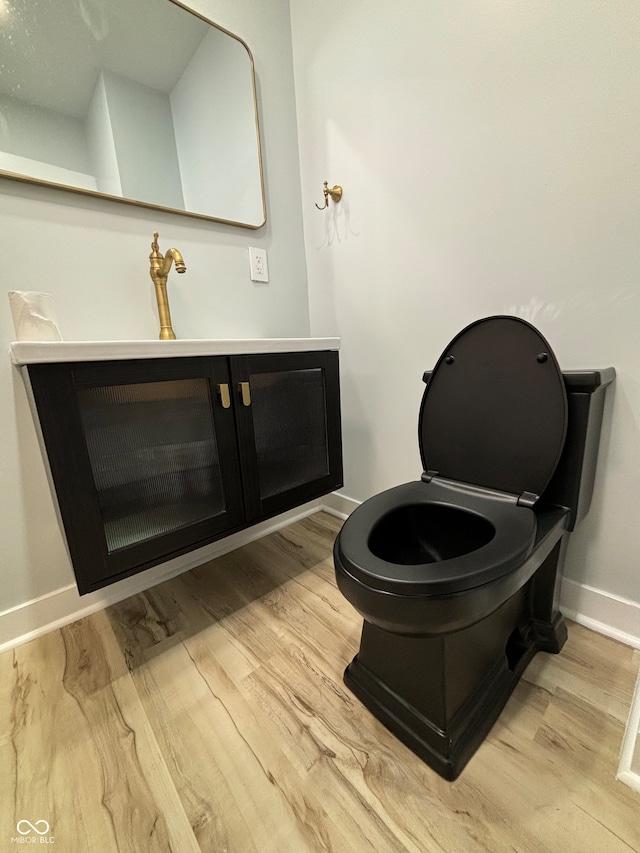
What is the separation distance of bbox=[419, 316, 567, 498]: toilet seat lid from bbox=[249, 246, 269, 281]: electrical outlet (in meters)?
0.82

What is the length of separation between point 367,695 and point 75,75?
5.76 feet

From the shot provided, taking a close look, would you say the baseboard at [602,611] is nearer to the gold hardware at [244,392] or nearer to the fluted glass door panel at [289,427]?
the fluted glass door panel at [289,427]

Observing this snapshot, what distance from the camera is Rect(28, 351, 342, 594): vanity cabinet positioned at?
0.76 metres

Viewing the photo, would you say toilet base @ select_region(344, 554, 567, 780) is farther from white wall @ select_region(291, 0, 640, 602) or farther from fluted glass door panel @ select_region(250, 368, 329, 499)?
fluted glass door panel @ select_region(250, 368, 329, 499)

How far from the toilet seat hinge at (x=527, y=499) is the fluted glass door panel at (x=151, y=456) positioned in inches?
30.2

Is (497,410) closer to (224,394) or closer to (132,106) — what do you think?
(224,394)

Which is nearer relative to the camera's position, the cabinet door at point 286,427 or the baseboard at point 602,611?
the baseboard at point 602,611

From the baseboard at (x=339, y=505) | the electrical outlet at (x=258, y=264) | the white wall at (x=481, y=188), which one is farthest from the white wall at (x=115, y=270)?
the baseboard at (x=339, y=505)

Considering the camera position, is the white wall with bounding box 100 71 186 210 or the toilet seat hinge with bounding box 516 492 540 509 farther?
the white wall with bounding box 100 71 186 210

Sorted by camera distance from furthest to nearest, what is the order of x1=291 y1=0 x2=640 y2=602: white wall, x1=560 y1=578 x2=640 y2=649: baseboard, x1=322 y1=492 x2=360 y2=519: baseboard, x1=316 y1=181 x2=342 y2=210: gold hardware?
x1=322 y1=492 x2=360 y2=519: baseboard < x1=316 y1=181 x2=342 y2=210: gold hardware < x1=560 y1=578 x2=640 y2=649: baseboard < x1=291 y1=0 x2=640 y2=602: white wall

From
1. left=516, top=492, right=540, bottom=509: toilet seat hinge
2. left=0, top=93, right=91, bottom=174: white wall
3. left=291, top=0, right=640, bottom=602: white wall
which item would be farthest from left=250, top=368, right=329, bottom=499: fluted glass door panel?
left=0, top=93, right=91, bottom=174: white wall

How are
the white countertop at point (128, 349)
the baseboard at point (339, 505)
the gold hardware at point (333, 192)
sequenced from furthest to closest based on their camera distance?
the baseboard at point (339, 505)
the gold hardware at point (333, 192)
the white countertop at point (128, 349)

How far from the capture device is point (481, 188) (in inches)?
38.7

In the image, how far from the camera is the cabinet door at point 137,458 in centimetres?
75
